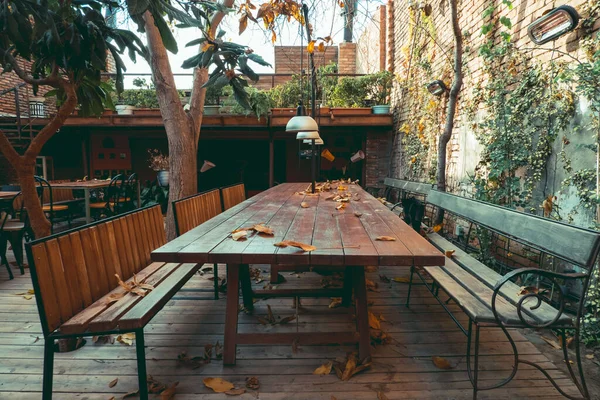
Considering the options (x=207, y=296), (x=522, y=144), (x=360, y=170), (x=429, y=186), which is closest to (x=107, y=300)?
(x=207, y=296)

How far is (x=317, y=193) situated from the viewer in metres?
4.06

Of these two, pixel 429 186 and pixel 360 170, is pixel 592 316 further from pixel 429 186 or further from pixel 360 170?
pixel 360 170

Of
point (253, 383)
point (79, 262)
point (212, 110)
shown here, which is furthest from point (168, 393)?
point (212, 110)

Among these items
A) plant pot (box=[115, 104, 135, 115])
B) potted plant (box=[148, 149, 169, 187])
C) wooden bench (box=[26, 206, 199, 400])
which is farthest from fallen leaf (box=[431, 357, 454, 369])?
plant pot (box=[115, 104, 135, 115])

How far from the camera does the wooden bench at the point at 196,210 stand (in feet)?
8.95

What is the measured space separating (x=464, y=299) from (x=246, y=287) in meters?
1.46

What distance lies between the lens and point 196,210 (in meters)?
3.17

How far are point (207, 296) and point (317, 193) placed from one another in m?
1.66

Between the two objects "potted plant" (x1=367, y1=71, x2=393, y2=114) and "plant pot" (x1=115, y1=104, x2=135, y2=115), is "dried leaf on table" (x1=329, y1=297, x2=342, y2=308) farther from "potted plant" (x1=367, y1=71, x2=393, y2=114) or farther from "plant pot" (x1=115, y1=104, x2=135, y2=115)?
"plant pot" (x1=115, y1=104, x2=135, y2=115)

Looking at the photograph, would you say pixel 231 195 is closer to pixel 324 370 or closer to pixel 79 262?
pixel 79 262

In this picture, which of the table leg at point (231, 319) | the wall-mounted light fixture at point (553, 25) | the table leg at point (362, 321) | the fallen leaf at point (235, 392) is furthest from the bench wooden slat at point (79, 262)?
the wall-mounted light fixture at point (553, 25)

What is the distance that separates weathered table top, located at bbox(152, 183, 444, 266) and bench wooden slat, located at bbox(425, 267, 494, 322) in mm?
346

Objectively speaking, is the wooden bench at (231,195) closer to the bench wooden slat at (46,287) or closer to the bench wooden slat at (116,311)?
the bench wooden slat at (116,311)

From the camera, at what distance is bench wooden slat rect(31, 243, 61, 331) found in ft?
4.68
